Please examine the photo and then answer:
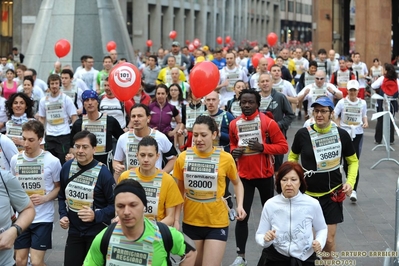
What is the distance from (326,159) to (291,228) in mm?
1960

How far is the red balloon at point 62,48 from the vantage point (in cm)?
1936

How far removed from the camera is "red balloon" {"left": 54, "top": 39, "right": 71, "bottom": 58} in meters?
19.4

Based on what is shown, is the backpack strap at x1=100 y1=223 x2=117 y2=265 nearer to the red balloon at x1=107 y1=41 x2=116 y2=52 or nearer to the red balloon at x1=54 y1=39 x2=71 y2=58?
the red balloon at x1=54 y1=39 x2=71 y2=58

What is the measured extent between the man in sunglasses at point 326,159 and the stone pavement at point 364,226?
587 millimetres

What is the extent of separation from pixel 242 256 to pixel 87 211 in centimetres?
240

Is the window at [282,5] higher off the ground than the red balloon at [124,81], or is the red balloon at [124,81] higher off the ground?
the window at [282,5]

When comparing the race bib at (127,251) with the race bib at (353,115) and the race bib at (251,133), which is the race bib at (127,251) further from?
the race bib at (353,115)

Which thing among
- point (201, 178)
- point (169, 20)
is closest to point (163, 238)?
point (201, 178)

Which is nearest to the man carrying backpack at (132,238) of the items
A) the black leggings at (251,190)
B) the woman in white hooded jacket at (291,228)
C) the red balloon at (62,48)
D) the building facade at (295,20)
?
the woman in white hooded jacket at (291,228)

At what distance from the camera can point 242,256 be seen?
9148 mm

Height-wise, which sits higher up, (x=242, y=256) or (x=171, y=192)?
(x=171, y=192)

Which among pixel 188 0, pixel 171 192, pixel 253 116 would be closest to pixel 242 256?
pixel 253 116

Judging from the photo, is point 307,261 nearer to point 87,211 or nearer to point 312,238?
point 312,238

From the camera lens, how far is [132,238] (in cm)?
521
